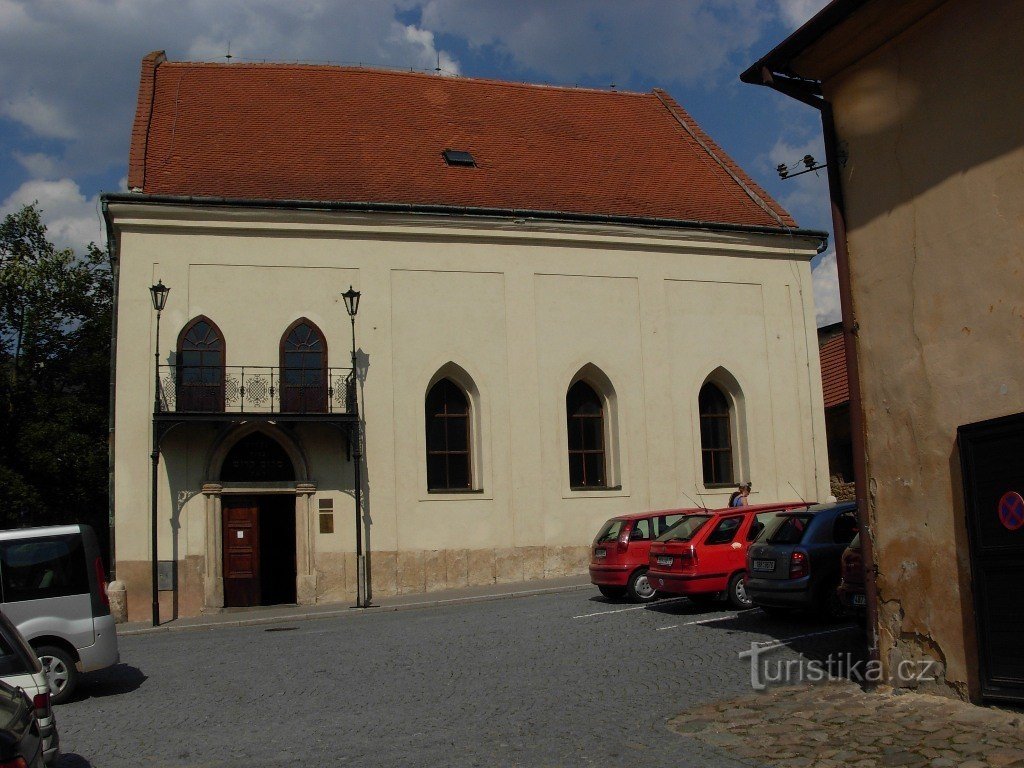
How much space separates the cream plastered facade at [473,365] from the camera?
71.3ft

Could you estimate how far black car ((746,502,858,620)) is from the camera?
Result: 12352mm

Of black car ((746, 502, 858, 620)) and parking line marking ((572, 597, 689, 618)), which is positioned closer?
black car ((746, 502, 858, 620))

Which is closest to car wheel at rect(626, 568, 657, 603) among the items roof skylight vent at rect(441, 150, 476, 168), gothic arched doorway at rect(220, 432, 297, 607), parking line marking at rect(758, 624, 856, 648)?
parking line marking at rect(758, 624, 856, 648)

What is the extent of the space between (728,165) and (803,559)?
728 inches

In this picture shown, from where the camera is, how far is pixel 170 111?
25.5m

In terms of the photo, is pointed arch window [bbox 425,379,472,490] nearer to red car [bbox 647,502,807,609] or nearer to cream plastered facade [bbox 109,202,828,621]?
cream plastered facade [bbox 109,202,828,621]

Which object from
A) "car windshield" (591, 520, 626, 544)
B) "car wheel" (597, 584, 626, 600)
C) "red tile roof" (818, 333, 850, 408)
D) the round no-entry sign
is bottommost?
"car wheel" (597, 584, 626, 600)

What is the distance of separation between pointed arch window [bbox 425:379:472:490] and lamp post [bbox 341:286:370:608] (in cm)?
183

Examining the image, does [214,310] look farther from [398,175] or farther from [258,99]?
[258,99]

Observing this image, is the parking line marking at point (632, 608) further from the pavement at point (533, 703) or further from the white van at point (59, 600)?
the white van at point (59, 600)

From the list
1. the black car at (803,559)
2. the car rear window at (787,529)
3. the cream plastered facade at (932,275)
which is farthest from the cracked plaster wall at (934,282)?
the car rear window at (787,529)

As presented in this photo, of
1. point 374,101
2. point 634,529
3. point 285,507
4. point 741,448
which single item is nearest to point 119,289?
point 285,507

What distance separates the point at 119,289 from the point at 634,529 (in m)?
12.0

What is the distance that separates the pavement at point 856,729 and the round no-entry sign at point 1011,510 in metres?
1.38
